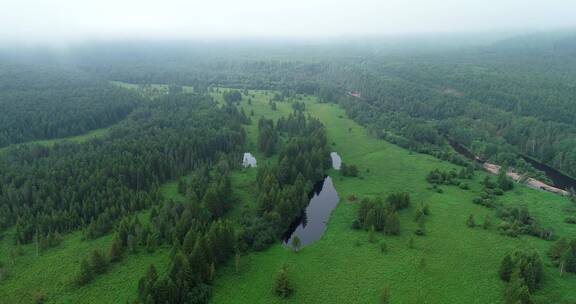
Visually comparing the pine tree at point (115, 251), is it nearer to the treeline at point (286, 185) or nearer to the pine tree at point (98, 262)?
the pine tree at point (98, 262)

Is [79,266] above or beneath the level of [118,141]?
beneath

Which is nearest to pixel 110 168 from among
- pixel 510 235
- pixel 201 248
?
pixel 201 248

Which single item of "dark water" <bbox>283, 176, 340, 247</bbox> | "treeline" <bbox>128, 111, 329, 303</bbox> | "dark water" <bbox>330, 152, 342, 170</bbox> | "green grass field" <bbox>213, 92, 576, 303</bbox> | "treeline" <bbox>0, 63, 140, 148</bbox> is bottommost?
"dark water" <bbox>283, 176, 340, 247</bbox>

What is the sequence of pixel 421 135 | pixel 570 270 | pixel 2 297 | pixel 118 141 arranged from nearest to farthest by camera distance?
pixel 2 297 → pixel 570 270 → pixel 118 141 → pixel 421 135

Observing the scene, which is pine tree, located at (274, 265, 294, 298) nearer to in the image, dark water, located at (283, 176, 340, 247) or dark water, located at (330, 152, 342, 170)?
dark water, located at (283, 176, 340, 247)

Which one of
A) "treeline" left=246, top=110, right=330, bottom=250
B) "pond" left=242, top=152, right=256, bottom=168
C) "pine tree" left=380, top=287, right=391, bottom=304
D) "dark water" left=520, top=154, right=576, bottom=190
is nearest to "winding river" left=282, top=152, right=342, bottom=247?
"treeline" left=246, top=110, right=330, bottom=250

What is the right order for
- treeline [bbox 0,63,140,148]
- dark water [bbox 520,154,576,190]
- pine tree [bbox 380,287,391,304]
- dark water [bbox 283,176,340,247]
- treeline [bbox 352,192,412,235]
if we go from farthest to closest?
treeline [bbox 0,63,140,148]
dark water [bbox 520,154,576,190]
dark water [bbox 283,176,340,247]
treeline [bbox 352,192,412,235]
pine tree [bbox 380,287,391,304]

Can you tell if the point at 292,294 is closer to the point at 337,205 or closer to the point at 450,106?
the point at 337,205

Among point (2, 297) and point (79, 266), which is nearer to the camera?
point (2, 297)

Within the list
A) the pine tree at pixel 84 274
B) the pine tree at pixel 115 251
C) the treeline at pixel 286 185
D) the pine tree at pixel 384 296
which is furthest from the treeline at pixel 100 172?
the pine tree at pixel 384 296
